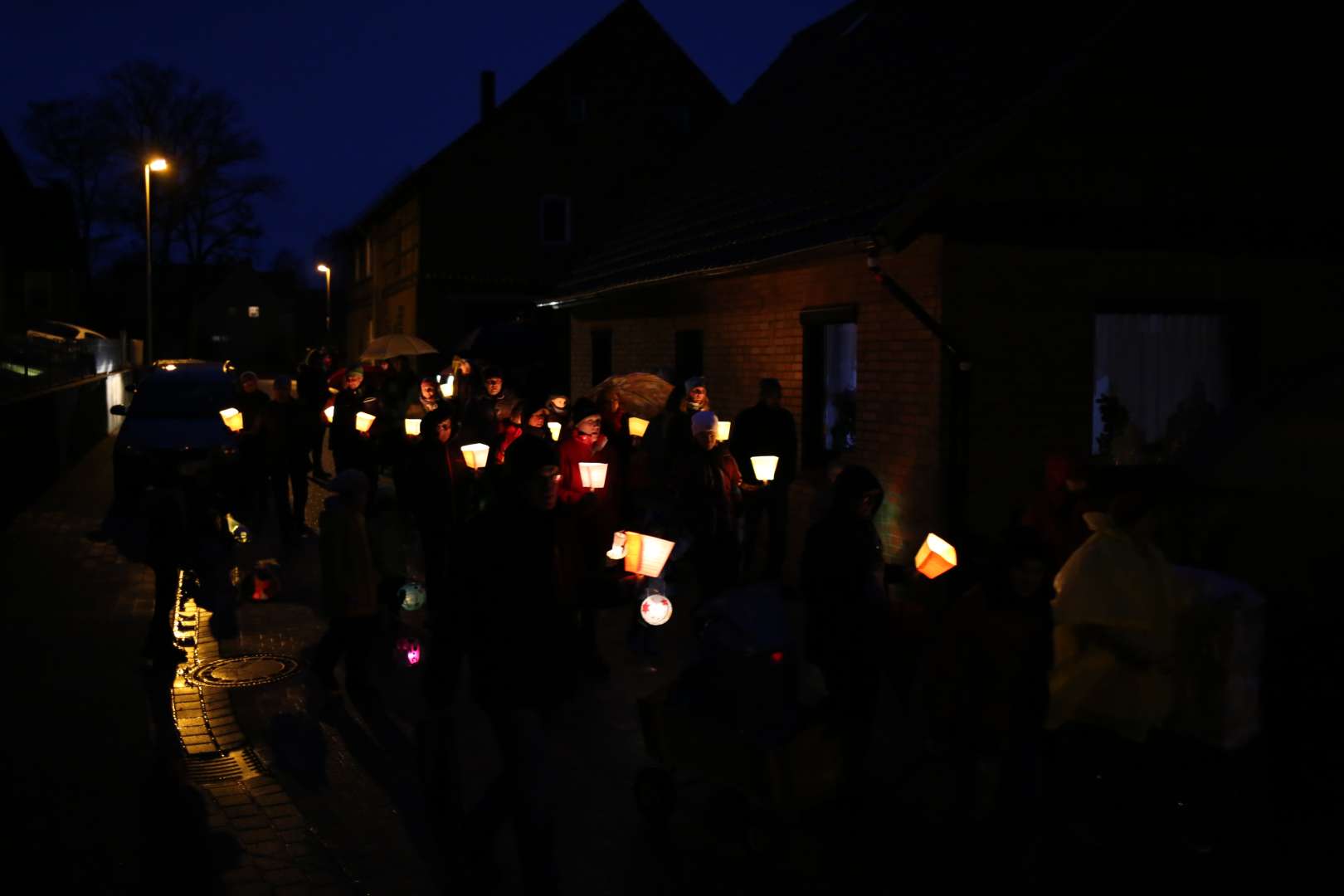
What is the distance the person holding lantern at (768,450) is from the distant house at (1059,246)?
774mm

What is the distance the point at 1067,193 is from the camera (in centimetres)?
1046

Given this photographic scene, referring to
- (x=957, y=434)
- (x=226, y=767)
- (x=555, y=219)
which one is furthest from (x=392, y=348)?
(x=226, y=767)

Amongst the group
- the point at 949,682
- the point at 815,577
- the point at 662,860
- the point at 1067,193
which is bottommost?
the point at 662,860

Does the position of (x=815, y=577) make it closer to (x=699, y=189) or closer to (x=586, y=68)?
(x=699, y=189)

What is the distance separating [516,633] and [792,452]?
681 cm

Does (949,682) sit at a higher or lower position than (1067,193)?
lower

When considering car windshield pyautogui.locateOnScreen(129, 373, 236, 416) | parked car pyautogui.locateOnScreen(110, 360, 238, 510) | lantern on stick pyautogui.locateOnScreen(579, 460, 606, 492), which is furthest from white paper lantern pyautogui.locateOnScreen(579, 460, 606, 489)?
car windshield pyautogui.locateOnScreen(129, 373, 236, 416)

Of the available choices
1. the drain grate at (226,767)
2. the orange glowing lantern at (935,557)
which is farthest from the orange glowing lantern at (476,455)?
the orange glowing lantern at (935,557)

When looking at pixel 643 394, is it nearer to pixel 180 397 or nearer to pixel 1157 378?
pixel 1157 378

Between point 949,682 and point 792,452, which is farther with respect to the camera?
point 792,452

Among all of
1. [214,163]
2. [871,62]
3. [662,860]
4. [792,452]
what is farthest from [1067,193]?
[214,163]

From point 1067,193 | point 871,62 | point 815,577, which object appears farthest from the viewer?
point 871,62

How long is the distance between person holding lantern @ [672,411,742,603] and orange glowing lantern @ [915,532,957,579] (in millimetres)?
2924

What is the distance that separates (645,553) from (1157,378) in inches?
236
